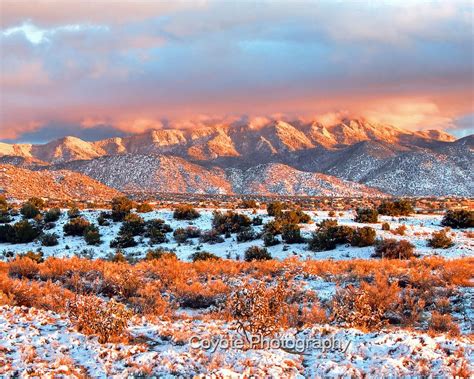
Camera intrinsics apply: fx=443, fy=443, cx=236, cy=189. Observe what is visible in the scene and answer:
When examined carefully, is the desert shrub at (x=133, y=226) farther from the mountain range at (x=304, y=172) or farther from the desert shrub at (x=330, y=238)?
the mountain range at (x=304, y=172)

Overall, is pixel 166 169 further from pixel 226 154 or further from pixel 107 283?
pixel 107 283

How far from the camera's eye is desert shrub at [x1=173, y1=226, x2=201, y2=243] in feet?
91.9

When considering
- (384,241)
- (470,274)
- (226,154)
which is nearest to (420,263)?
(470,274)

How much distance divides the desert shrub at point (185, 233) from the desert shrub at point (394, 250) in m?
11.7

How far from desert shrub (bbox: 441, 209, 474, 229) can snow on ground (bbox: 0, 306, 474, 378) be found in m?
22.2

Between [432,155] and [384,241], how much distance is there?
399 feet

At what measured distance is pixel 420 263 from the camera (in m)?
17.1

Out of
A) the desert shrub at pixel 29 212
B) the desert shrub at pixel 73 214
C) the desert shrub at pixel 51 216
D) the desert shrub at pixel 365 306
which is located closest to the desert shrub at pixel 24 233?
the desert shrub at pixel 51 216

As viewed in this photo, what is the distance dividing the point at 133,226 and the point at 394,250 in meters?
17.1

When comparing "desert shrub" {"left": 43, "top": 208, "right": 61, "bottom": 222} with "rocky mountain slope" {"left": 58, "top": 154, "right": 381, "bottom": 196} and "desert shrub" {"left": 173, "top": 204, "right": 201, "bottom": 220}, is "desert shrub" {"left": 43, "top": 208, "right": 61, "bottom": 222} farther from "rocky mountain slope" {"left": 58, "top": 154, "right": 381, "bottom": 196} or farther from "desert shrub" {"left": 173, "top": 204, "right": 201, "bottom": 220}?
"rocky mountain slope" {"left": 58, "top": 154, "right": 381, "bottom": 196}

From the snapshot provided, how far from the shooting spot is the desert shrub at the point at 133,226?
29.5 metres

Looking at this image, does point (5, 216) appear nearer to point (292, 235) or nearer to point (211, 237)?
point (211, 237)

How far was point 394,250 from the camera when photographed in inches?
834

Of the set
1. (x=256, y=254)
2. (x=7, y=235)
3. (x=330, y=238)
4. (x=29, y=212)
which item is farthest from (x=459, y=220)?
(x=29, y=212)
